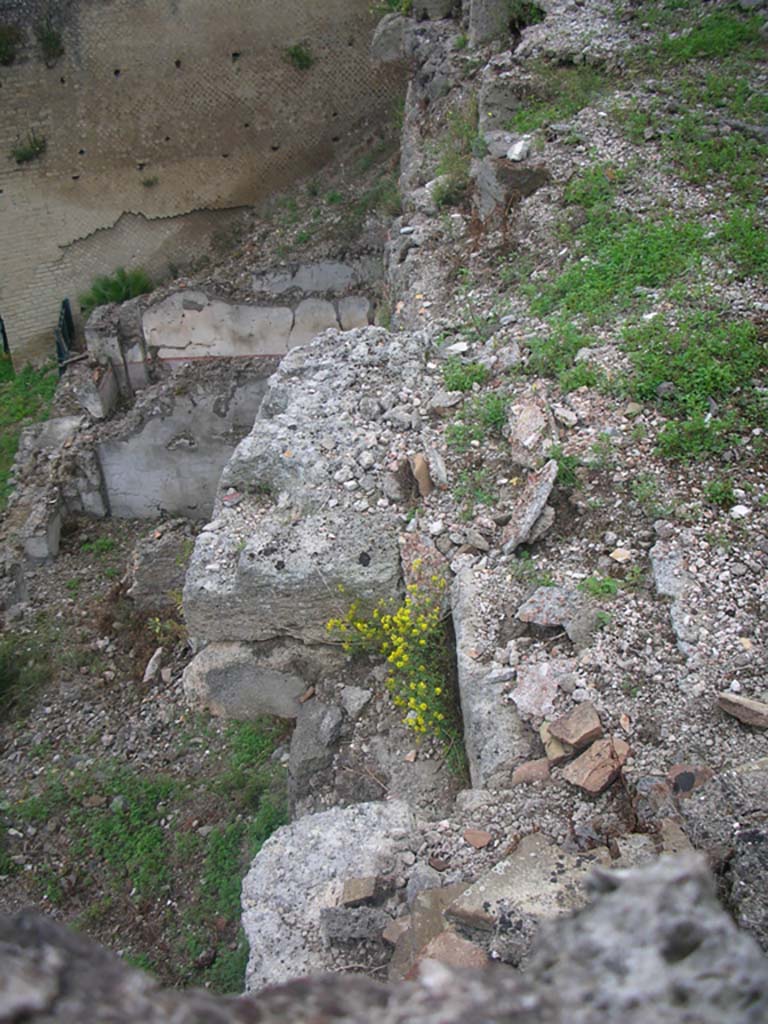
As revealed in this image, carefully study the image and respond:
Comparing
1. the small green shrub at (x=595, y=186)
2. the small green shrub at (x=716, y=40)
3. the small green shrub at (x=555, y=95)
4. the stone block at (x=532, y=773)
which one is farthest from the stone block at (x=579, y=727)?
the small green shrub at (x=716, y=40)

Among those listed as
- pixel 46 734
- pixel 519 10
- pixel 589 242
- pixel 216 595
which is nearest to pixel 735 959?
pixel 216 595

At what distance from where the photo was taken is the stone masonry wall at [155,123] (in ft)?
38.9

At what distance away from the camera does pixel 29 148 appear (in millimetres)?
11969

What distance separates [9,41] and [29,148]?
1357 mm

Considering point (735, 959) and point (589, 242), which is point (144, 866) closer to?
point (735, 959)

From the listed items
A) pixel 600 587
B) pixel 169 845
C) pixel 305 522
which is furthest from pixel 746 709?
pixel 169 845

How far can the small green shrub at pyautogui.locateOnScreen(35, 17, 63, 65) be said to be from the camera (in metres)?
11.6

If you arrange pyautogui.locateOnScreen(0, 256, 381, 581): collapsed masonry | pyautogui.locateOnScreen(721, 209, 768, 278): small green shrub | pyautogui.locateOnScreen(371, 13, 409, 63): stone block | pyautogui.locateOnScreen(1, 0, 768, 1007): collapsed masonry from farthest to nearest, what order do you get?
pyautogui.locateOnScreen(371, 13, 409, 63): stone block
pyautogui.locateOnScreen(0, 256, 381, 581): collapsed masonry
pyautogui.locateOnScreen(721, 209, 768, 278): small green shrub
pyautogui.locateOnScreen(1, 0, 768, 1007): collapsed masonry

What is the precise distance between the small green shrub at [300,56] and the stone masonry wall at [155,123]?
69mm

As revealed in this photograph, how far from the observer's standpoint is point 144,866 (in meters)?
4.65

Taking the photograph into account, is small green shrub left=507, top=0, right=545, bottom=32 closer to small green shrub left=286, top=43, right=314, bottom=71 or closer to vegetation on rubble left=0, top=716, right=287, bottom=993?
small green shrub left=286, top=43, right=314, bottom=71

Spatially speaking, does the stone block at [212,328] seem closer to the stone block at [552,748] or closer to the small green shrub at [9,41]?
the small green shrub at [9,41]

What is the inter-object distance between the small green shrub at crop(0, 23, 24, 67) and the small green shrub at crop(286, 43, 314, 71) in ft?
12.3

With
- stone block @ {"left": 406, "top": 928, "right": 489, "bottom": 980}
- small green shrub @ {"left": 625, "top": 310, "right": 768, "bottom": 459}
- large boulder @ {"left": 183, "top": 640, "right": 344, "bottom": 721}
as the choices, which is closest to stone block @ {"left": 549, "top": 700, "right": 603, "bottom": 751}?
stone block @ {"left": 406, "top": 928, "right": 489, "bottom": 980}
